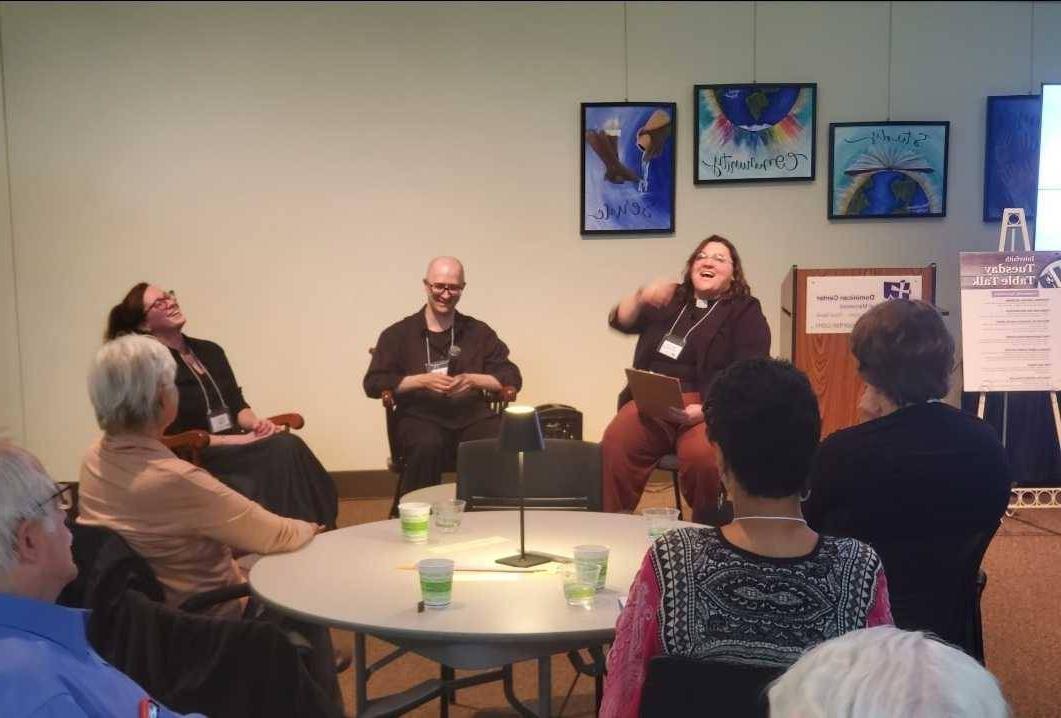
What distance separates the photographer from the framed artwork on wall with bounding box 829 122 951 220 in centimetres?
574

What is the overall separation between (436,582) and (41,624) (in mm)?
858


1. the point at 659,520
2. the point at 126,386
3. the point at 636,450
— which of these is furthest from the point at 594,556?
the point at 636,450

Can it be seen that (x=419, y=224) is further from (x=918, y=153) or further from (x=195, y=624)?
(x=195, y=624)

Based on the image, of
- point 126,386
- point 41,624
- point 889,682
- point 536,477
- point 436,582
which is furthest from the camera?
point 536,477

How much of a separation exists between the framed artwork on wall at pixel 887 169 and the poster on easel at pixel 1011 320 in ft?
2.62

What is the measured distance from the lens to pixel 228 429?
4270 mm

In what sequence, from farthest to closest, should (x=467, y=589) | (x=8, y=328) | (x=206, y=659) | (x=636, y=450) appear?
(x=8, y=328), (x=636, y=450), (x=467, y=589), (x=206, y=659)

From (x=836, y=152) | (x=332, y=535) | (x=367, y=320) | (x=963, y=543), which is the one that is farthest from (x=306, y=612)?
(x=836, y=152)

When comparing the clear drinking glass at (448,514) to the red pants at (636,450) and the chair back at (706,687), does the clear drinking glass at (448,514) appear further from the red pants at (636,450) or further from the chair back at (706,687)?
the red pants at (636,450)

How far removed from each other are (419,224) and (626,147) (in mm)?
1311

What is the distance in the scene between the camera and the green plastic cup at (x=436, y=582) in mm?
1900

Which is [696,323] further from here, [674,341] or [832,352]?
[832,352]

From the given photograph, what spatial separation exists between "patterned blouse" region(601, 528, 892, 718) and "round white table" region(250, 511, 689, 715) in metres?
0.31

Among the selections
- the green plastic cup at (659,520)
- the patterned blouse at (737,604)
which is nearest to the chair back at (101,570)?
the patterned blouse at (737,604)
